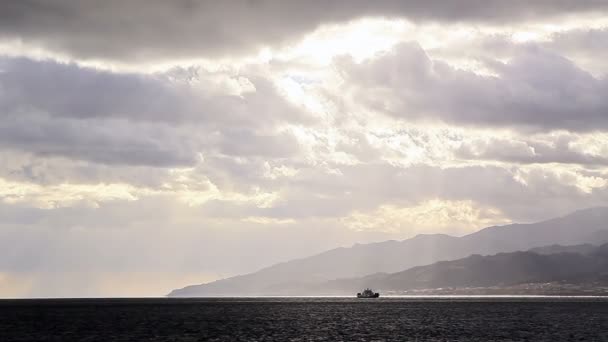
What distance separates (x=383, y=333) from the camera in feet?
630

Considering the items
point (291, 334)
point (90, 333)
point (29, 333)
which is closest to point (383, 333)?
point (291, 334)

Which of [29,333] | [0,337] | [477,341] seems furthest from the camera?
[29,333]

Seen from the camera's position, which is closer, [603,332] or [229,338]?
[229,338]

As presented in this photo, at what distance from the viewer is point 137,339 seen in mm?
173250

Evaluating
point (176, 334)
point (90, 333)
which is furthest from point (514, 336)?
point (90, 333)

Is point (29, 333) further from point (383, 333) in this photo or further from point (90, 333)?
point (383, 333)

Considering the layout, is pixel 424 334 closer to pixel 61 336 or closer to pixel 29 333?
pixel 61 336

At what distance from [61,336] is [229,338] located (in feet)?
139

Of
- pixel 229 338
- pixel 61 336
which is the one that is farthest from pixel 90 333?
pixel 229 338

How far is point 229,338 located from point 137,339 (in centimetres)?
2039

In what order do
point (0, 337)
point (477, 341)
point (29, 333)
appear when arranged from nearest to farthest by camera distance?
point (477, 341)
point (0, 337)
point (29, 333)

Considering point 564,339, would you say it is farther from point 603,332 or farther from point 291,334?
point 291,334

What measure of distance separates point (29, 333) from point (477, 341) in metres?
109

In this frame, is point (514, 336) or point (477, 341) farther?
point (514, 336)
